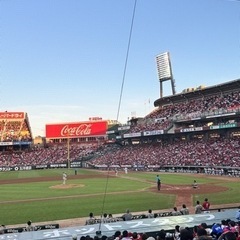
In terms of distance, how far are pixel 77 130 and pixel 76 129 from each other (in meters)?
0.35

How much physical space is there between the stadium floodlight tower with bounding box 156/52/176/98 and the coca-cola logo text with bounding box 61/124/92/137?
17758mm

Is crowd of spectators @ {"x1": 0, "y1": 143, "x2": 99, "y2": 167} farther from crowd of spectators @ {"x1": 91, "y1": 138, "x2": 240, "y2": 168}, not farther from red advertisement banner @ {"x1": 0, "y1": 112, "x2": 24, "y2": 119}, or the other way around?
red advertisement banner @ {"x1": 0, "y1": 112, "x2": 24, "y2": 119}

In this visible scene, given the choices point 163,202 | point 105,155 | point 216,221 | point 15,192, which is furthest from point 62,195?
point 105,155

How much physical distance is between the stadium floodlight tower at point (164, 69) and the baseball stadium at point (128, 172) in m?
6.23

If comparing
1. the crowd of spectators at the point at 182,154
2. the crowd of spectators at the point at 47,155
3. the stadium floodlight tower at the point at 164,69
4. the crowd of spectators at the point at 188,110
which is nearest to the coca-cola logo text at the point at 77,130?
the crowd of spectators at the point at 47,155

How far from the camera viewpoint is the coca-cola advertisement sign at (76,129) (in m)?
77.1

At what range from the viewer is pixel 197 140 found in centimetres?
5181

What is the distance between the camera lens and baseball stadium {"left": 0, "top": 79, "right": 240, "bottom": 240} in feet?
43.3

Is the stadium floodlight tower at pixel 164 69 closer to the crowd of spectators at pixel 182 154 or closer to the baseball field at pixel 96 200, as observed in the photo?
the crowd of spectators at pixel 182 154

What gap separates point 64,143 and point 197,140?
37.0m

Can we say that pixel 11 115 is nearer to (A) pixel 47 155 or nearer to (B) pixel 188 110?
(A) pixel 47 155

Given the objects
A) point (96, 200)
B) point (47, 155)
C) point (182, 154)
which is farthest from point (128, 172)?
point (47, 155)

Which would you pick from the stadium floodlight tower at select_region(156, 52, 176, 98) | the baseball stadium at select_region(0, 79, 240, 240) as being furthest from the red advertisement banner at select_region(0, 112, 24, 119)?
the stadium floodlight tower at select_region(156, 52, 176, 98)

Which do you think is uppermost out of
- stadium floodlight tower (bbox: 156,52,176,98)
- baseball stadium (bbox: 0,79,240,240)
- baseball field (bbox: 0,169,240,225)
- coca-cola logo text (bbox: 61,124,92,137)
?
stadium floodlight tower (bbox: 156,52,176,98)
